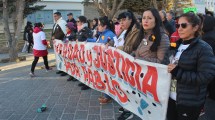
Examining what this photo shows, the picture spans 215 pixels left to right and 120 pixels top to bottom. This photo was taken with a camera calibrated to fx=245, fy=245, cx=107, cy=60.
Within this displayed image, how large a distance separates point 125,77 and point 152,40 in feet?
2.72

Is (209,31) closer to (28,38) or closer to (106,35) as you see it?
(106,35)

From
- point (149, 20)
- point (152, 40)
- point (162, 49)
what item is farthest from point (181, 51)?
point (149, 20)

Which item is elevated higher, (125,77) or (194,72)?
(194,72)

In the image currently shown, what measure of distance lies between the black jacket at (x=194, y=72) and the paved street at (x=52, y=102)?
70 centimetres

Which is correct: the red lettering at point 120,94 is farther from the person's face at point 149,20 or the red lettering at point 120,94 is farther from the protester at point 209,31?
the protester at point 209,31

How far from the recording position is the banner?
307 centimetres

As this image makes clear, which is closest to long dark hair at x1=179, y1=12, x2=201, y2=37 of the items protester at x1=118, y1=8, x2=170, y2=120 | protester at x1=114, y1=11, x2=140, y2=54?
protester at x1=118, y1=8, x2=170, y2=120

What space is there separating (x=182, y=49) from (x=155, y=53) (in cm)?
65

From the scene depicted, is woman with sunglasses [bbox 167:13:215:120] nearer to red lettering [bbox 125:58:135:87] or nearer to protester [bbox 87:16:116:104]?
red lettering [bbox 125:58:135:87]

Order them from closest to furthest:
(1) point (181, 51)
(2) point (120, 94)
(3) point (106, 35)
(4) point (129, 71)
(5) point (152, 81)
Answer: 1. (1) point (181, 51)
2. (5) point (152, 81)
3. (4) point (129, 71)
4. (2) point (120, 94)
5. (3) point (106, 35)

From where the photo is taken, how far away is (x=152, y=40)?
11.0 ft

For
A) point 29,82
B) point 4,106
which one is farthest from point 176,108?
point 29,82

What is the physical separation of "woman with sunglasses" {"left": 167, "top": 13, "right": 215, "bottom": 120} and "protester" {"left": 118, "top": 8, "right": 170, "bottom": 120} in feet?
1.61

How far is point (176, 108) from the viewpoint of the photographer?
114 inches
